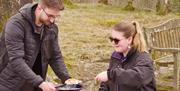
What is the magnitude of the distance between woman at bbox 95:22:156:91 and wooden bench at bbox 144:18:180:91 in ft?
8.56

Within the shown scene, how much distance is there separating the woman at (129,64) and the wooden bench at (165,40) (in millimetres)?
2610

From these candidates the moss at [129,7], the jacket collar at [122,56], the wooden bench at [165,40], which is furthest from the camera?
the moss at [129,7]

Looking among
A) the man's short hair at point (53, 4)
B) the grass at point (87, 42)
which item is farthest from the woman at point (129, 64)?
the grass at point (87, 42)

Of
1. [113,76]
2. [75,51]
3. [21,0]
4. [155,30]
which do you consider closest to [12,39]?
[113,76]

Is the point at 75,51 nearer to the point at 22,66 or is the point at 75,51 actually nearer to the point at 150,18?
the point at 22,66

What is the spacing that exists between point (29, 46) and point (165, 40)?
3.21 metres

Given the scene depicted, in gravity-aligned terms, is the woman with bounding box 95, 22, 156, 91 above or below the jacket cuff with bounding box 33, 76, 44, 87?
above

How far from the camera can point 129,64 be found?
13.6 ft

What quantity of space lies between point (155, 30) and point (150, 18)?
10026mm

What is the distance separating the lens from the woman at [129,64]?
401cm

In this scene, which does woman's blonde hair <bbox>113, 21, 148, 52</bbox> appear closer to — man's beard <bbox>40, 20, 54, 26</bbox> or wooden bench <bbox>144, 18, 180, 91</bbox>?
man's beard <bbox>40, 20, 54, 26</bbox>

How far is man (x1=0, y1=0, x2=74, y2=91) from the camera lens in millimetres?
4289

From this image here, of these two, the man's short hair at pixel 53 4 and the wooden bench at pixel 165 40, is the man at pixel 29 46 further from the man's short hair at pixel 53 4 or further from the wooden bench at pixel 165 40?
the wooden bench at pixel 165 40

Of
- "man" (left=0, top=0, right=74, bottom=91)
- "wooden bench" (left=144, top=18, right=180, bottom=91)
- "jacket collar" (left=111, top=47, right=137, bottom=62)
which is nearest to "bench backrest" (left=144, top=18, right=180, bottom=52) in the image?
"wooden bench" (left=144, top=18, right=180, bottom=91)
